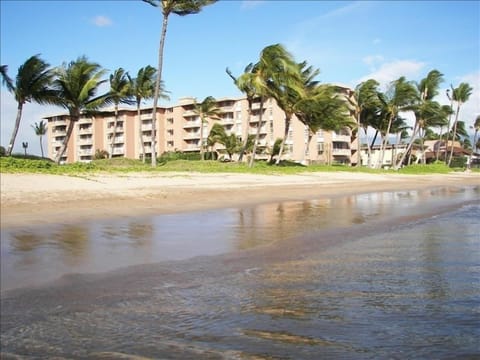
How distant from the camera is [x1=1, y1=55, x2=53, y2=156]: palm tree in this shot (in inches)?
1106

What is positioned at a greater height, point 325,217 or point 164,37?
point 164,37

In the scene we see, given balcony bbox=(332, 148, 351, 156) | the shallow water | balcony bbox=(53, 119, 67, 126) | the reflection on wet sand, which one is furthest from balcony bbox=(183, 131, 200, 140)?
the shallow water

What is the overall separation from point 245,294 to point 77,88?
28204 millimetres

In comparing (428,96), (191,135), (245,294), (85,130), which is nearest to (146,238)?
(245,294)

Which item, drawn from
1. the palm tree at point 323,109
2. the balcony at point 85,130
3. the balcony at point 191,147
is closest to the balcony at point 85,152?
the balcony at point 85,130

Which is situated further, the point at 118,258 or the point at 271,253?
the point at 271,253

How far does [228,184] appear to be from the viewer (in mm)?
21328

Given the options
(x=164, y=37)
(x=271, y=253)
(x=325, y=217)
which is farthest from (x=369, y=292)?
(x=164, y=37)

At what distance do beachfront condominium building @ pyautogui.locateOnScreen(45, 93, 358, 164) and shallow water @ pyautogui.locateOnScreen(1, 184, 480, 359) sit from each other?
49.6m

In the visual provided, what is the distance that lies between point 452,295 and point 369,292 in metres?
0.89

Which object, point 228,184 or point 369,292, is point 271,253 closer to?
point 369,292

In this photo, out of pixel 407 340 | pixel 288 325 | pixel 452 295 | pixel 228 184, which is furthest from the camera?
pixel 228 184

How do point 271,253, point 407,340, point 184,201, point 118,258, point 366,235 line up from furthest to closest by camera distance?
point 184,201 → point 366,235 → point 271,253 → point 118,258 → point 407,340

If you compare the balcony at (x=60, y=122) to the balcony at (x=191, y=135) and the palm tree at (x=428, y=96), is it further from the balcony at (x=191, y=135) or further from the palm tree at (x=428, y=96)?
the palm tree at (x=428, y=96)
